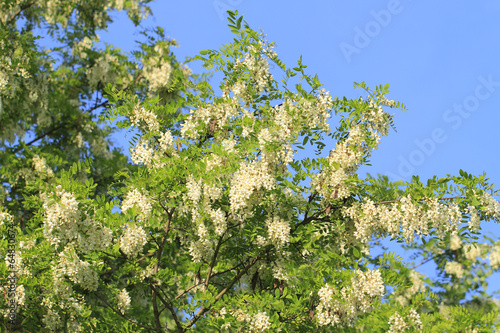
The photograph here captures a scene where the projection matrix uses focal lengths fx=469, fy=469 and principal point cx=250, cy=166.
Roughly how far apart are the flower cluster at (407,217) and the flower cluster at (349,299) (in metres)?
0.49

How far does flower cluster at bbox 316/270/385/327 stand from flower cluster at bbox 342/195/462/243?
→ 491 mm

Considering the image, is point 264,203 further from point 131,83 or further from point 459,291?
point 459,291

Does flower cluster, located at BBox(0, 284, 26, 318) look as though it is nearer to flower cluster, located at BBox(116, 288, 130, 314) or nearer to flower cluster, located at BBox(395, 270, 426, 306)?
flower cluster, located at BBox(116, 288, 130, 314)

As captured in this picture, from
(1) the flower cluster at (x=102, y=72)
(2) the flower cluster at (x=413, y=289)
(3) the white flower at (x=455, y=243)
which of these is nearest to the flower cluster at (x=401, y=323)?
(2) the flower cluster at (x=413, y=289)

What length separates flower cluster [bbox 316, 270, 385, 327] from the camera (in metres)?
5.36

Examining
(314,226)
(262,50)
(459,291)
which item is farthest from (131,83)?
(459,291)

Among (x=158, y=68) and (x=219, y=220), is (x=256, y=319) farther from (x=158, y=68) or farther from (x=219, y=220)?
(x=158, y=68)

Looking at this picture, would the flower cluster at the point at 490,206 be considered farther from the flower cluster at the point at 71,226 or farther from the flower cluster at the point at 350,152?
the flower cluster at the point at 71,226

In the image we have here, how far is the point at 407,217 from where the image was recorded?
5.50 metres

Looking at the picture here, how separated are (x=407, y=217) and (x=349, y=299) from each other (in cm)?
117

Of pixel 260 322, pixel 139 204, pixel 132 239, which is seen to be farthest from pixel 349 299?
pixel 139 204

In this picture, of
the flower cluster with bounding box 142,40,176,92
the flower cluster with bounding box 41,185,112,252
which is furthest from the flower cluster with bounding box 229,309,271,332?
the flower cluster with bounding box 142,40,176,92

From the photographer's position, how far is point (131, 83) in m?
12.3

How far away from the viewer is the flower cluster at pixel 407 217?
5.49m
